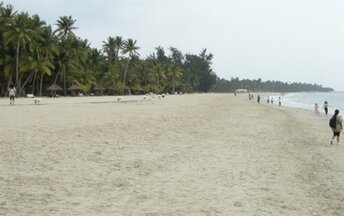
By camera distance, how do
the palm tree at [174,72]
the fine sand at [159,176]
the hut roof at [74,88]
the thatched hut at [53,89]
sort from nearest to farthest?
the fine sand at [159,176] < the thatched hut at [53,89] < the hut roof at [74,88] < the palm tree at [174,72]

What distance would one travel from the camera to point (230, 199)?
23.1 feet

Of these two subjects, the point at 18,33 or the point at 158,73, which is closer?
the point at 18,33

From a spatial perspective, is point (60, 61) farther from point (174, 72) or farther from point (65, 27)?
point (174, 72)

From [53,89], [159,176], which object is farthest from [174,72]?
[159,176]

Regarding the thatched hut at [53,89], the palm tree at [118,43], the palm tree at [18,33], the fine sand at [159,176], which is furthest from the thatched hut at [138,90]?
the fine sand at [159,176]

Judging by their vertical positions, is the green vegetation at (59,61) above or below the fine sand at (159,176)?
above

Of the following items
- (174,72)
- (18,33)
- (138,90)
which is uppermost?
(18,33)

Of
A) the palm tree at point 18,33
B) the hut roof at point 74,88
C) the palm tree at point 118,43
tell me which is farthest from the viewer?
the palm tree at point 118,43

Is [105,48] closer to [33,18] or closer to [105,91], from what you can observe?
[105,91]

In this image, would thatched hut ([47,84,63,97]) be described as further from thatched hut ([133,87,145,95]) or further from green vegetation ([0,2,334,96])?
thatched hut ([133,87,145,95])

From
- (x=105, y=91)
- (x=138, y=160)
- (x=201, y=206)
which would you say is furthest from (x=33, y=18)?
(x=201, y=206)

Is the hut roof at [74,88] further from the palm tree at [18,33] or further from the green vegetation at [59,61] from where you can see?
the palm tree at [18,33]

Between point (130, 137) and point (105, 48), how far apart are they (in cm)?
7557

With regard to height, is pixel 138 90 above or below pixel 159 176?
above
